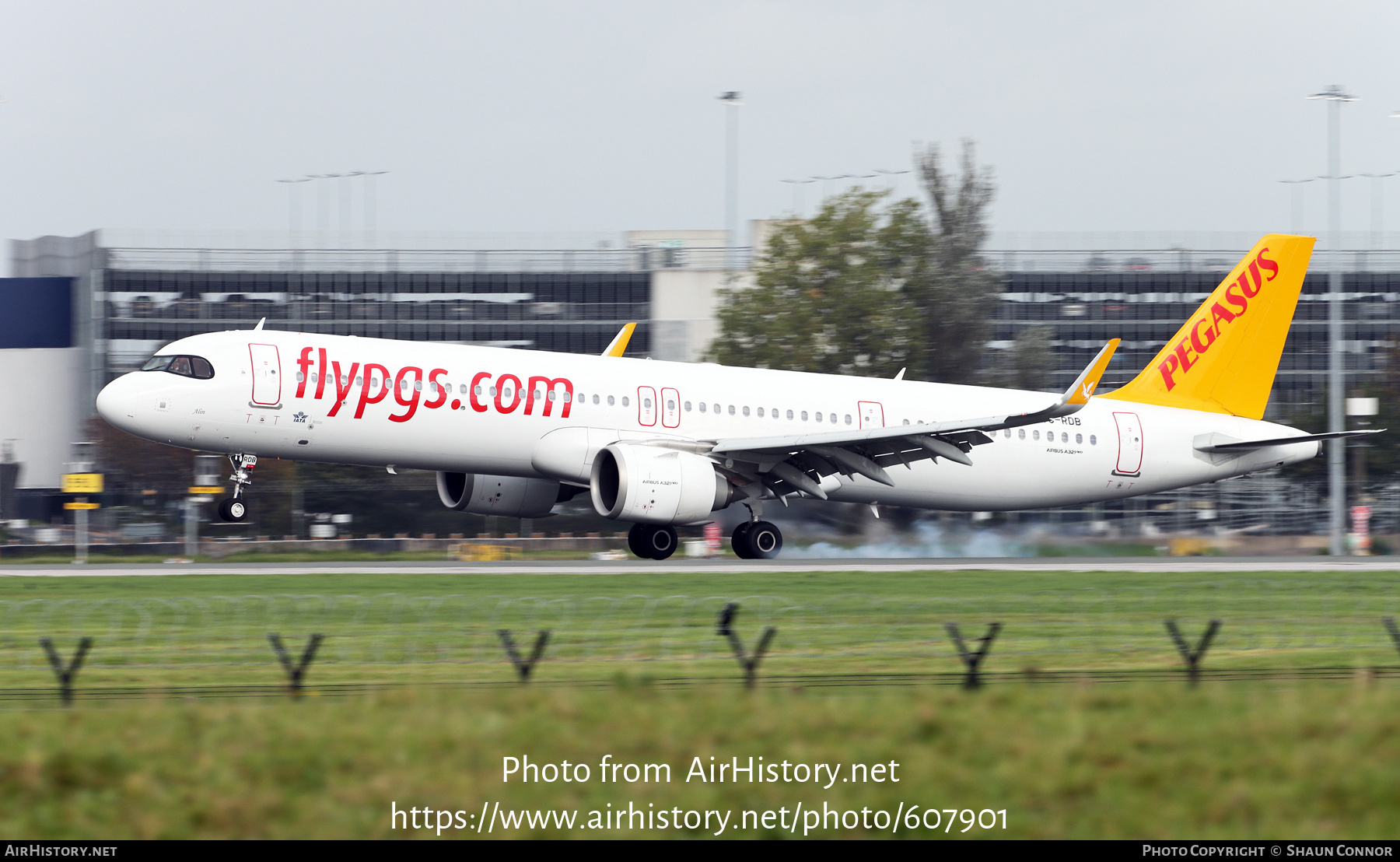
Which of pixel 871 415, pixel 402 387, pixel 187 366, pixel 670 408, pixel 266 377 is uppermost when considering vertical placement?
pixel 187 366

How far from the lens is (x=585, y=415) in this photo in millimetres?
31281

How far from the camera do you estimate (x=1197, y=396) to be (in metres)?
37.5

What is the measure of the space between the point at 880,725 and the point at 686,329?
59184 mm

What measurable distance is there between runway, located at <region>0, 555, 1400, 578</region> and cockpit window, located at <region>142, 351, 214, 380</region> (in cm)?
379

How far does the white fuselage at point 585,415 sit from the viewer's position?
1148 inches

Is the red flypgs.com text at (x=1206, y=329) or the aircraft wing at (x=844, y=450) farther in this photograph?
the red flypgs.com text at (x=1206, y=329)

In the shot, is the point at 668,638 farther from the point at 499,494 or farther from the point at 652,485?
the point at 499,494

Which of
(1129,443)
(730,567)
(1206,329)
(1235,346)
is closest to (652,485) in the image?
(730,567)

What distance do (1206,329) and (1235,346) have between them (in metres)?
0.82

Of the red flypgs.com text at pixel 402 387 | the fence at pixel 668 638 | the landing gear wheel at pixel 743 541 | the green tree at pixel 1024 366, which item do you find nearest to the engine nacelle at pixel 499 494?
the red flypgs.com text at pixel 402 387

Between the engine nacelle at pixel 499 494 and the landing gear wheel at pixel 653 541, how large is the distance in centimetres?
227

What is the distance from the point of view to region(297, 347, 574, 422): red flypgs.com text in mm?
29344

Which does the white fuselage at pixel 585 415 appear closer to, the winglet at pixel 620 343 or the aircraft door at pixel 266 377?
the aircraft door at pixel 266 377

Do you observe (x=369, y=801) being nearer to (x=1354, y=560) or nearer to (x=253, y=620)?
(x=253, y=620)
